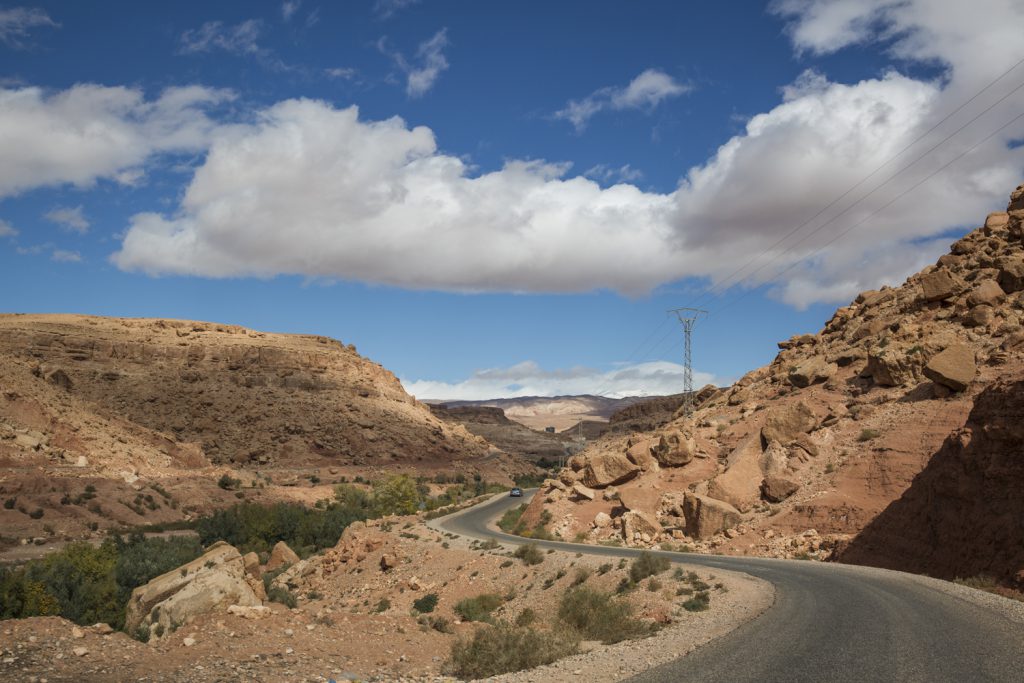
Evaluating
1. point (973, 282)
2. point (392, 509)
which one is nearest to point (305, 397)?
point (392, 509)

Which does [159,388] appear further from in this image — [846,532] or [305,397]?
[846,532]

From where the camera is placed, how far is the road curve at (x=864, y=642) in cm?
957

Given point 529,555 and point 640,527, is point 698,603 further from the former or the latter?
point 640,527

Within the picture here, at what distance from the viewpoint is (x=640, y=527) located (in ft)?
113

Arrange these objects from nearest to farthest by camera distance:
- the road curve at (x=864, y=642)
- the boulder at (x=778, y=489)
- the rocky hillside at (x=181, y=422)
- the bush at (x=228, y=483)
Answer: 1. the road curve at (x=864, y=642)
2. the boulder at (x=778, y=489)
3. the rocky hillside at (x=181, y=422)
4. the bush at (x=228, y=483)

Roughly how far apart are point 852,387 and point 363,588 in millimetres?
25734

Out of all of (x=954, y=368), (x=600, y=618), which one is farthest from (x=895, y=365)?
(x=600, y=618)

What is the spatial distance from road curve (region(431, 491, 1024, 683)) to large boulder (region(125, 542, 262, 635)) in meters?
12.1

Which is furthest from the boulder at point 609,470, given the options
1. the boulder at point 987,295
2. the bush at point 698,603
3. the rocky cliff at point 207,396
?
the rocky cliff at point 207,396

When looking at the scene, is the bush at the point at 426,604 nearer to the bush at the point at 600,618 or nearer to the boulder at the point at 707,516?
the bush at the point at 600,618

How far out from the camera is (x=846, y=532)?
1057 inches

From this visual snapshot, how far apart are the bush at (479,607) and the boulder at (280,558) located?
17085 mm

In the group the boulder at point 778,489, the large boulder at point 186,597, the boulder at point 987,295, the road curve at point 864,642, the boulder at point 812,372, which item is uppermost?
the boulder at point 987,295

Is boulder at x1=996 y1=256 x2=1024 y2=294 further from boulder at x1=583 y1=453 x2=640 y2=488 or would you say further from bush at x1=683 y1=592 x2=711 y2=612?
bush at x1=683 y1=592 x2=711 y2=612
